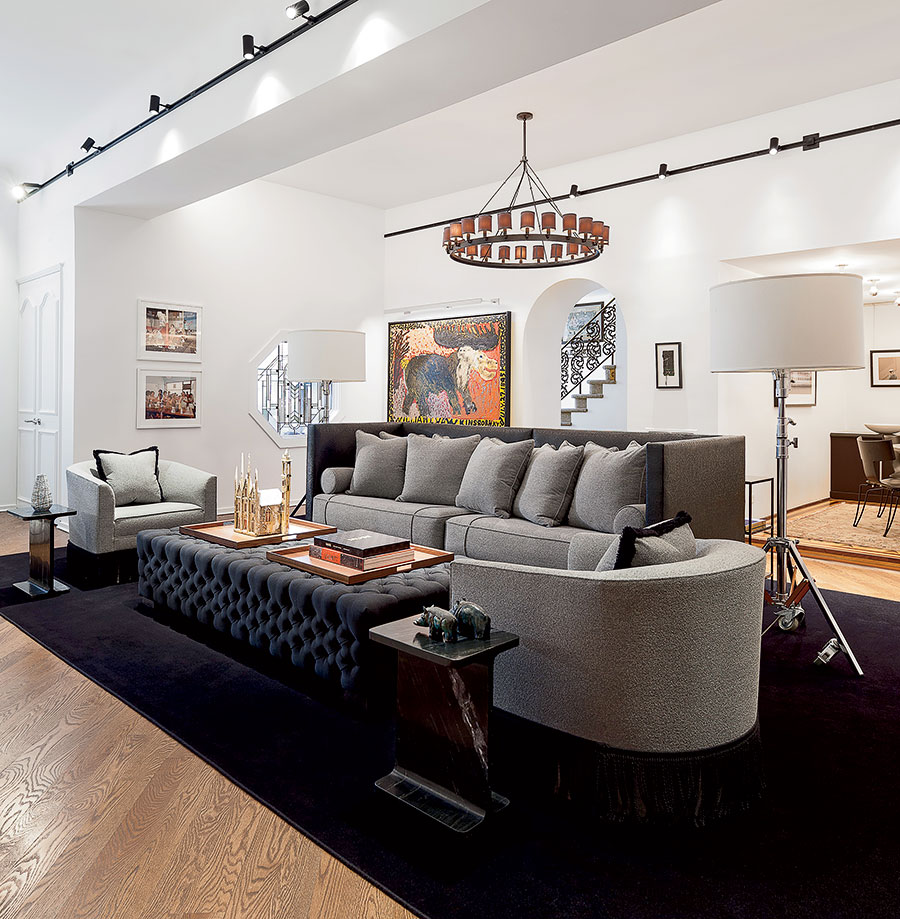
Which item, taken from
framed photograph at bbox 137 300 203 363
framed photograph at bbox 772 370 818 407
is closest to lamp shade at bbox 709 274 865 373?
framed photograph at bbox 137 300 203 363

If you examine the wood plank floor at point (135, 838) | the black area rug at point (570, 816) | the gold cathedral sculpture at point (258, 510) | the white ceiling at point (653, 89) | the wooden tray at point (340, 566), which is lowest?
the wood plank floor at point (135, 838)

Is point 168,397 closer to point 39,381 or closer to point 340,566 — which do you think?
point 39,381

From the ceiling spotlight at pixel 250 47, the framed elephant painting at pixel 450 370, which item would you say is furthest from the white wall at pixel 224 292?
the ceiling spotlight at pixel 250 47

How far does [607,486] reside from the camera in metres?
4.16

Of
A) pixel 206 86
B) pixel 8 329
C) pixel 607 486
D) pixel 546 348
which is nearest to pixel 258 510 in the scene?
pixel 607 486

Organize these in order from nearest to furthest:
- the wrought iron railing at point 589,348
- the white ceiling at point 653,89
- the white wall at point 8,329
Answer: the white ceiling at point 653,89, the white wall at point 8,329, the wrought iron railing at point 589,348

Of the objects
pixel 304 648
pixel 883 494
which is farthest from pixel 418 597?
A: pixel 883 494

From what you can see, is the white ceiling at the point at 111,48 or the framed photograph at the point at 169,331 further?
the framed photograph at the point at 169,331

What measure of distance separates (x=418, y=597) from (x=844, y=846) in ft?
5.36

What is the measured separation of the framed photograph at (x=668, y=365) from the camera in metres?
6.34

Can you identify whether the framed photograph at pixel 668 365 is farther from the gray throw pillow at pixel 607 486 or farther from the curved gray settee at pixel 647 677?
the curved gray settee at pixel 647 677

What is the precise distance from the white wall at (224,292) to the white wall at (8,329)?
1532mm

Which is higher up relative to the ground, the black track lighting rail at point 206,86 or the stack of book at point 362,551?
the black track lighting rail at point 206,86

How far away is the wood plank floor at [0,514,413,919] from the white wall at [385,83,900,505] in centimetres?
506
